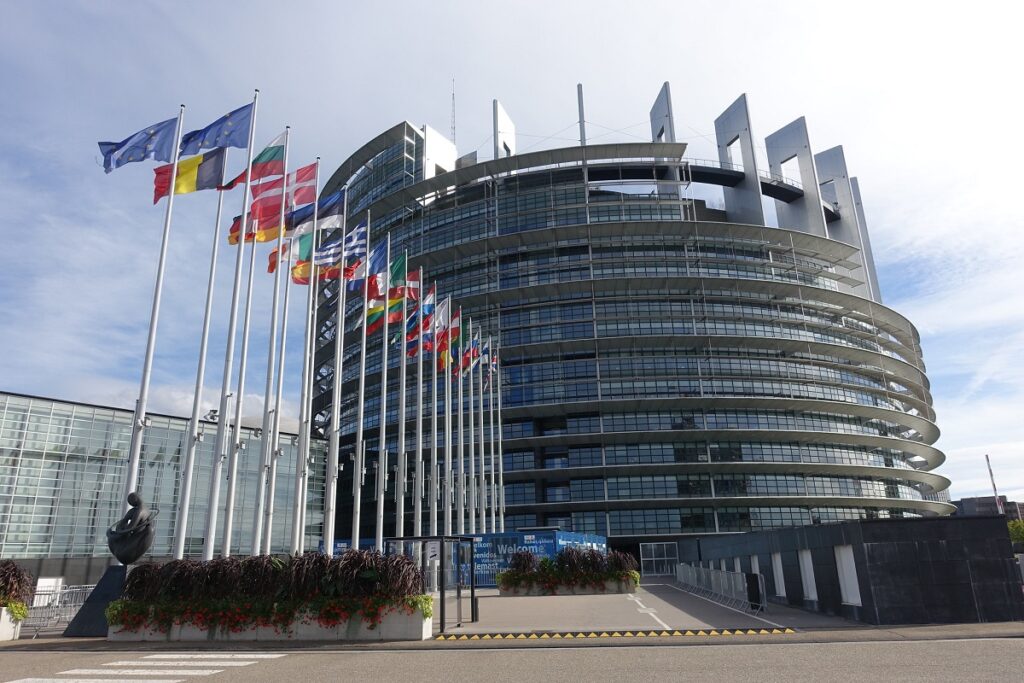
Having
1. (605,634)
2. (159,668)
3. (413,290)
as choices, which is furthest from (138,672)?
(413,290)

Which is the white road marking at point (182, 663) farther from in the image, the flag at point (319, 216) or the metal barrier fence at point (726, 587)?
the flag at point (319, 216)

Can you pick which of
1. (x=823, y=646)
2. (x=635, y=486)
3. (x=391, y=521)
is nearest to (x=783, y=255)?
(x=635, y=486)

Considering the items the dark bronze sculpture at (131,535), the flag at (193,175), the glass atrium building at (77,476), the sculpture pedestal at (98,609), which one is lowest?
the sculpture pedestal at (98,609)

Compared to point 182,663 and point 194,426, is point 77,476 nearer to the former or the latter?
point 194,426

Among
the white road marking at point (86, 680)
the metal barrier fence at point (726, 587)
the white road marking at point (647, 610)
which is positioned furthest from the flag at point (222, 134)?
the metal barrier fence at point (726, 587)

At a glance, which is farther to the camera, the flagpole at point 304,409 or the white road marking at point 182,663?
the flagpole at point 304,409

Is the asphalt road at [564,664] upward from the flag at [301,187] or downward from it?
downward

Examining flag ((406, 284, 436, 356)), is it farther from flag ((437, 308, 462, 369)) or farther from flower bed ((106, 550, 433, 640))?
flower bed ((106, 550, 433, 640))

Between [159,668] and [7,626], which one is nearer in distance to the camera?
[159,668]

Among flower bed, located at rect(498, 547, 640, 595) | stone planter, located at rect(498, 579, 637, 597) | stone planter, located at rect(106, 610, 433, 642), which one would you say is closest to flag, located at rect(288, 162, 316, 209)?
stone planter, located at rect(106, 610, 433, 642)

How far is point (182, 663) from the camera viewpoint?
1438cm

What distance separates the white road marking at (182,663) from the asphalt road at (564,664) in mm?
21

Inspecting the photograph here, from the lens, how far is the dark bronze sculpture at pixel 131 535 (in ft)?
65.1

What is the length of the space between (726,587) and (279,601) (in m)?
17.6
